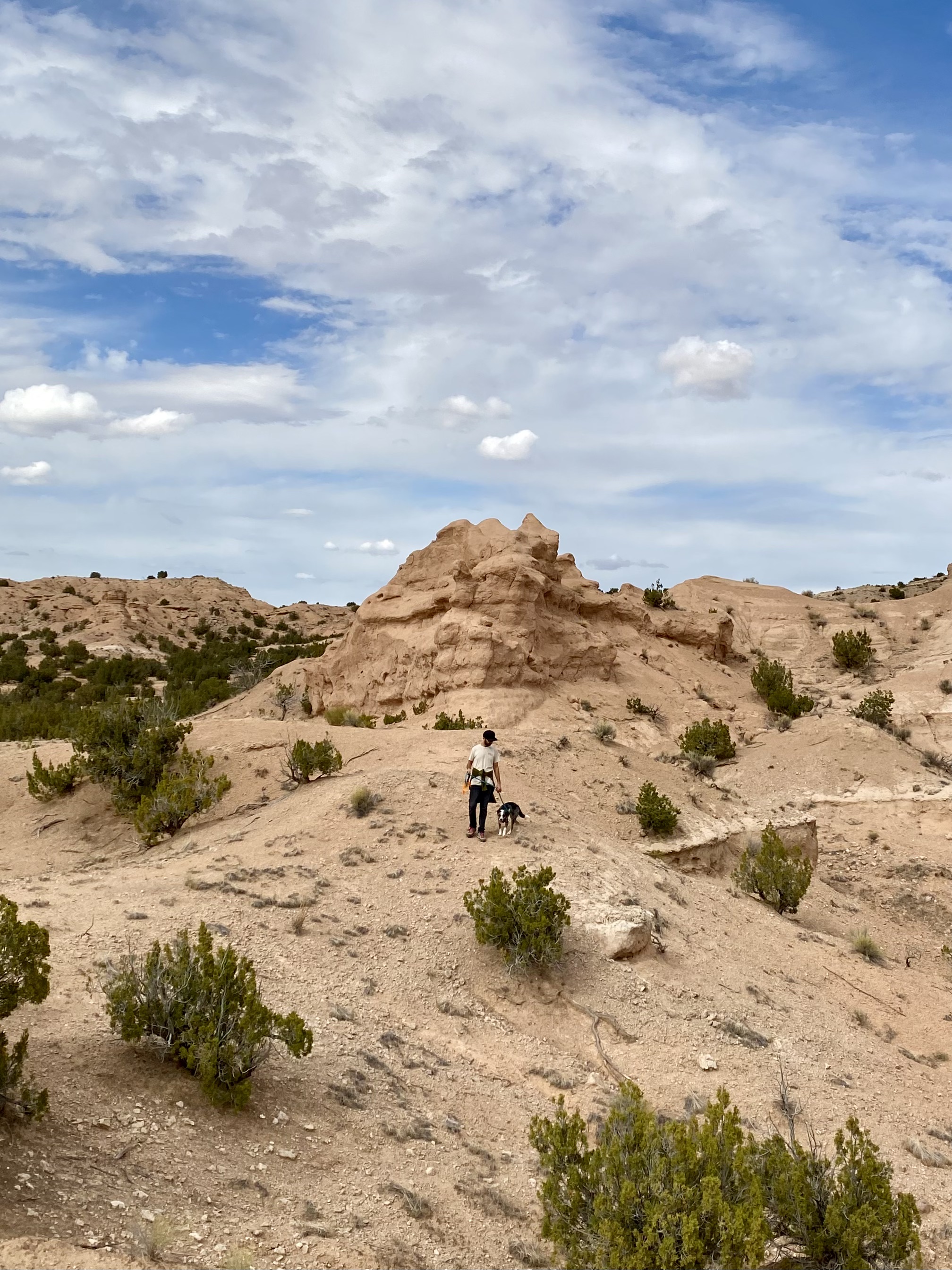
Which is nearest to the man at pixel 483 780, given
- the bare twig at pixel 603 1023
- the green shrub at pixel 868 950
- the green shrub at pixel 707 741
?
the bare twig at pixel 603 1023

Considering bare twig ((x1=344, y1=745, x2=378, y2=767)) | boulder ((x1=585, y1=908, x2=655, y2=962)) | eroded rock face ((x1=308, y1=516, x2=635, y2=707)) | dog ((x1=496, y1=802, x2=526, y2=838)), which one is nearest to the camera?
boulder ((x1=585, y1=908, x2=655, y2=962))

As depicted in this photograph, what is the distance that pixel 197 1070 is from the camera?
5766 millimetres

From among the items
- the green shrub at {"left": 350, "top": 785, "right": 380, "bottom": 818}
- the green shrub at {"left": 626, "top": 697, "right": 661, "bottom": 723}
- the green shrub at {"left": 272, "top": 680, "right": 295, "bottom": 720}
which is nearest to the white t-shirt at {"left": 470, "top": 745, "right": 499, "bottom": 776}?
the green shrub at {"left": 350, "top": 785, "right": 380, "bottom": 818}

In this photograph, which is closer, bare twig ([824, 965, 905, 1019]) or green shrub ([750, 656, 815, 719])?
bare twig ([824, 965, 905, 1019])

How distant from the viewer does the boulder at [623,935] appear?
9617mm

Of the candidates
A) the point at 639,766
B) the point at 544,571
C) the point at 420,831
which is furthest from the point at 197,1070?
the point at 544,571

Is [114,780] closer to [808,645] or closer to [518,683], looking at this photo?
[518,683]

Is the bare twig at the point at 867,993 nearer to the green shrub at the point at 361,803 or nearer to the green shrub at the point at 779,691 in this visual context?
the green shrub at the point at 361,803

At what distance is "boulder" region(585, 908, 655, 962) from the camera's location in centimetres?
962

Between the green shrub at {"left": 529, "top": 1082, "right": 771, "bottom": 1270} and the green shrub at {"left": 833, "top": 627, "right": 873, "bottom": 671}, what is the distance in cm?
2875

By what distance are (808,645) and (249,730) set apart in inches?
938

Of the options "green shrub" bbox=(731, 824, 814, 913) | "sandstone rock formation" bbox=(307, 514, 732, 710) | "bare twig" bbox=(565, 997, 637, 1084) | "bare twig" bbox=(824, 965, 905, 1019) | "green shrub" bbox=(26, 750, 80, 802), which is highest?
"sandstone rock formation" bbox=(307, 514, 732, 710)

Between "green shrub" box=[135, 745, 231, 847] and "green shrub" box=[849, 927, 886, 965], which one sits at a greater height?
"green shrub" box=[135, 745, 231, 847]

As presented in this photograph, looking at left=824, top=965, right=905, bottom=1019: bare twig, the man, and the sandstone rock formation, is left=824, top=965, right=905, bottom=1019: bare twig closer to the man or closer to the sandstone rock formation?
the man
